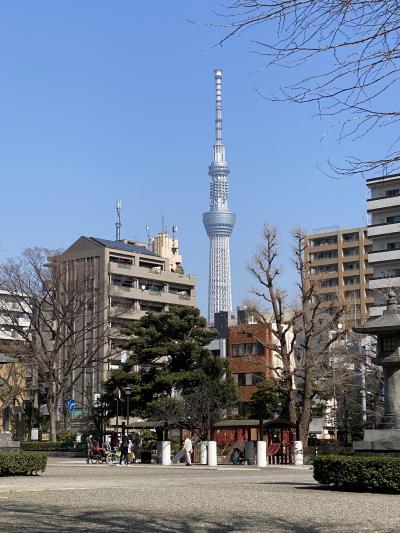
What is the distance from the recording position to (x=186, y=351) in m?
53.7

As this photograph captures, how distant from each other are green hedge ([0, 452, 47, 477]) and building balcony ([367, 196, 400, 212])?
68705mm

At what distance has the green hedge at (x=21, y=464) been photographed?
2506cm

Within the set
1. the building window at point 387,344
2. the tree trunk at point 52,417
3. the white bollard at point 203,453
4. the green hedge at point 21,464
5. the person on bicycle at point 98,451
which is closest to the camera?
the building window at point 387,344

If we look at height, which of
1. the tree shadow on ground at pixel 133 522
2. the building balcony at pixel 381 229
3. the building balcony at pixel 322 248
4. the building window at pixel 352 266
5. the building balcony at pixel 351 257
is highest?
the building balcony at pixel 322 248

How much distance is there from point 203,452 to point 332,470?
76.5 feet

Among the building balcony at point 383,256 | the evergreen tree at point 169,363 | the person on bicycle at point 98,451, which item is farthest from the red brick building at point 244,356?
the person on bicycle at point 98,451

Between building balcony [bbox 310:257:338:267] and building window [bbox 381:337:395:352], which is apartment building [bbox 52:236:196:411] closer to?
building balcony [bbox 310:257:338:267]

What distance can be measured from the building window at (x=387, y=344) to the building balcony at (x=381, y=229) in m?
66.8

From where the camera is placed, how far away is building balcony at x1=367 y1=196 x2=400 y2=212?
8975cm

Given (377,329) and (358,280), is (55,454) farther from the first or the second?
(358,280)

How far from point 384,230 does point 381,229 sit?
14.7 inches

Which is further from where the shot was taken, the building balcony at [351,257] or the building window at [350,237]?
the building window at [350,237]

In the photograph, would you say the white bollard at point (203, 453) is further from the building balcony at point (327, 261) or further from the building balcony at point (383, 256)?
the building balcony at point (327, 261)

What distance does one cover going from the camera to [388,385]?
22.4 metres
